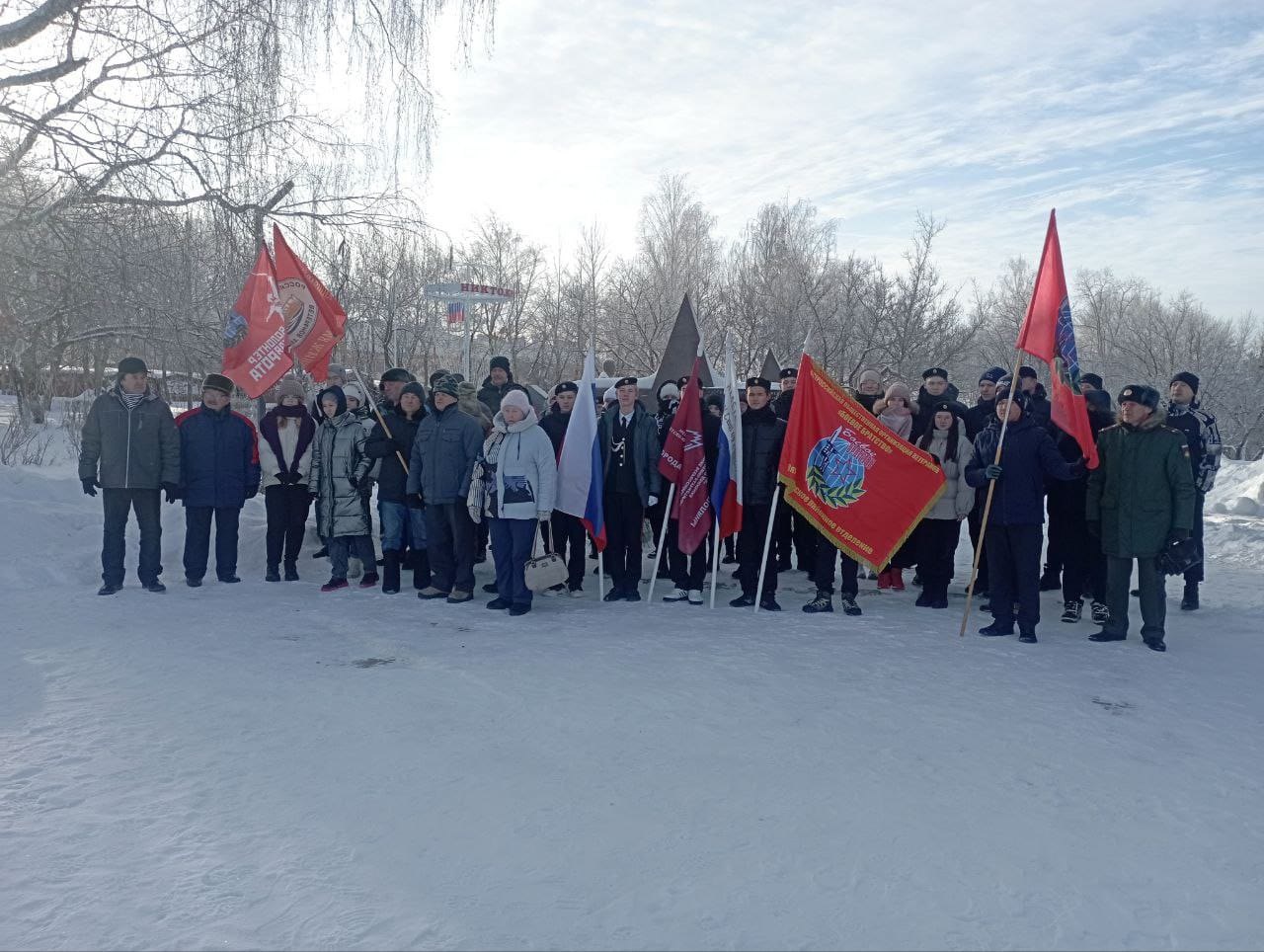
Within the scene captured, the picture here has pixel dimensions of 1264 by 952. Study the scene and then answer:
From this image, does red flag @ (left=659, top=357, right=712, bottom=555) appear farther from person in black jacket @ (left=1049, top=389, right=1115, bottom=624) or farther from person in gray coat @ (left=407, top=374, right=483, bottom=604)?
person in black jacket @ (left=1049, top=389, right=1115, bottom=624)

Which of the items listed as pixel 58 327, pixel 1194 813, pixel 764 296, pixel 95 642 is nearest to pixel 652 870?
pixel 1194 813

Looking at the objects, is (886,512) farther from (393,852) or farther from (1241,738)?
(393,852)

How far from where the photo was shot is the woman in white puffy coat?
834 cm

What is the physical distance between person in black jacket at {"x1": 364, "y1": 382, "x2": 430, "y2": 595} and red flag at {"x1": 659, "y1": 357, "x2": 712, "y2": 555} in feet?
7.50

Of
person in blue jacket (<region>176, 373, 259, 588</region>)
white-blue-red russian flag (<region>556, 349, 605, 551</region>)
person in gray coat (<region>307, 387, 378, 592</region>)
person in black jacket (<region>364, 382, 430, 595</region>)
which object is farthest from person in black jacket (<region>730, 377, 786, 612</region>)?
person in blue jacket (<region>176, 373, 259, 588</region>)

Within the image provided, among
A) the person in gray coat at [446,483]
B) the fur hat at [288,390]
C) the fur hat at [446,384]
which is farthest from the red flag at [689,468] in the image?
the fur hat at [288,390]

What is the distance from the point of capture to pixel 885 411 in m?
9.02

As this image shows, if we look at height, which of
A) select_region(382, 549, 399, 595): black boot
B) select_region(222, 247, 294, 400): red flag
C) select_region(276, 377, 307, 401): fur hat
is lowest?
select_region(382, 549, 399, 595): black boot

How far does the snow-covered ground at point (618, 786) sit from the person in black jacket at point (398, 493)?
1.37 m

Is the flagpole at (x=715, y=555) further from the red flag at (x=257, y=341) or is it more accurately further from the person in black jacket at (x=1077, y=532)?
the red flag at (x=257, y=341)

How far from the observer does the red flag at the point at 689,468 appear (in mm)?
8414

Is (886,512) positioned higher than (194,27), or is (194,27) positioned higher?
(194,27)

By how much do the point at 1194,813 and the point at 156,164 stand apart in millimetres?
10210

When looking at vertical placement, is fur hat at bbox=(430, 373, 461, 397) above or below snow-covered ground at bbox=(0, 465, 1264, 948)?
above
